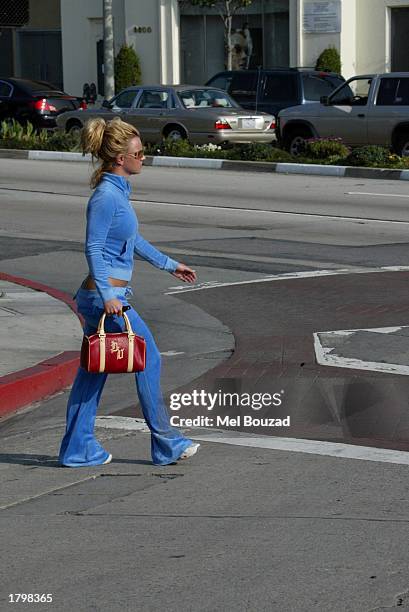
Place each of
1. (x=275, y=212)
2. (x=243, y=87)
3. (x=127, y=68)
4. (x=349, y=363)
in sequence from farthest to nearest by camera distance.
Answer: (x=127, y=68) → (x=243, y=87) → (x=275, y=212) → (x=349, y=363)

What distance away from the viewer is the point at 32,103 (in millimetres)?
33750

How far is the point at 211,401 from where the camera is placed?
8.62 metres

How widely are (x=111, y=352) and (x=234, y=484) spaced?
0.91 m

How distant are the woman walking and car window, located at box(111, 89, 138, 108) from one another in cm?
2338

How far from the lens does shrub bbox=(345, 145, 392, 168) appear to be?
2447cm

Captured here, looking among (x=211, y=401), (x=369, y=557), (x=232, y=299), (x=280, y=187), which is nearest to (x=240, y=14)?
(x=280, y=187)

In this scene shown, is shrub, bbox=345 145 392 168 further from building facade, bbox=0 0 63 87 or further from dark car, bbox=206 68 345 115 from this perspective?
building facade, bbox=0 0 63 87

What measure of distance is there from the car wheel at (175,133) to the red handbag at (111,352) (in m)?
22.5

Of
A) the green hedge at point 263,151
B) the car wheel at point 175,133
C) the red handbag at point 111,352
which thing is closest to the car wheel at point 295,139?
the green hedge at point 263,151

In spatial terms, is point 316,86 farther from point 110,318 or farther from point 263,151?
point 110,318

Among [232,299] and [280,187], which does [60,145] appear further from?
[232,299]

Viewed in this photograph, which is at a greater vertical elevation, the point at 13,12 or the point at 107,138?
the point at 13,12

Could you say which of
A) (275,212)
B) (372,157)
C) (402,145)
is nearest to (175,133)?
(402,145)

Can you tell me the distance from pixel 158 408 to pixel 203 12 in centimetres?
3533
